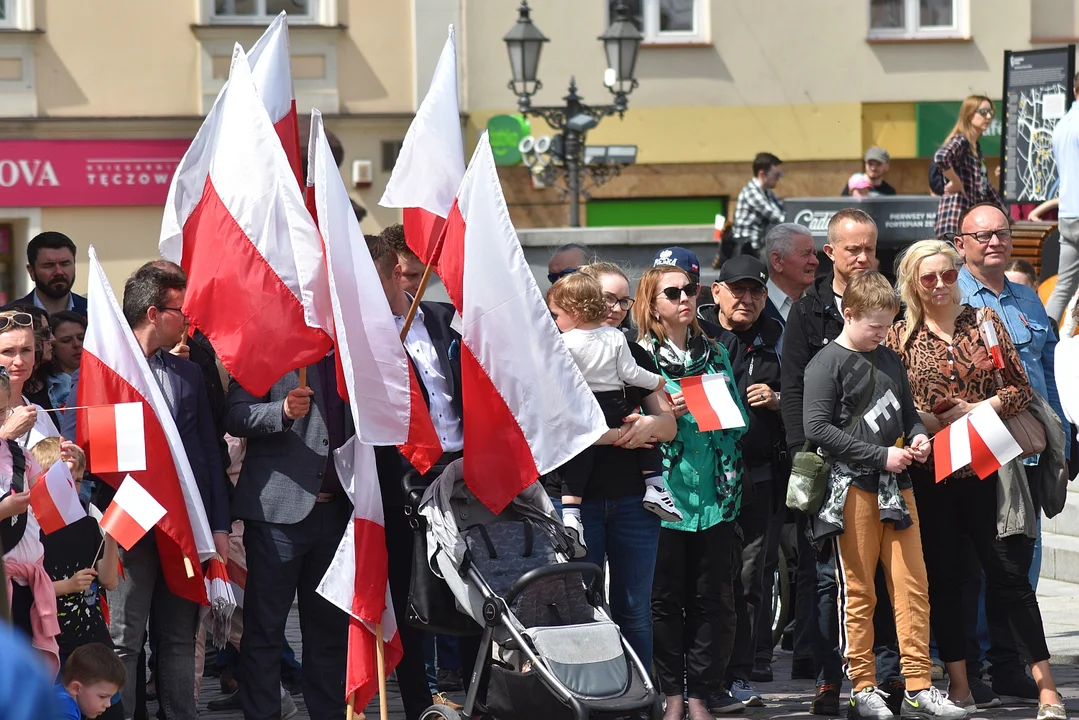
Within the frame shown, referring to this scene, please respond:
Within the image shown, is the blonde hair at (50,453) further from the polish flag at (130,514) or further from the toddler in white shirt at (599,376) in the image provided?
the toddler in white shirt at (599,376)

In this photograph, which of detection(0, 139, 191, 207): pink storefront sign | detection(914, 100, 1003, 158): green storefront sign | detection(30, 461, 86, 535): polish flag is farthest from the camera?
detection(914, 100, 1003, 158): green storefront sign

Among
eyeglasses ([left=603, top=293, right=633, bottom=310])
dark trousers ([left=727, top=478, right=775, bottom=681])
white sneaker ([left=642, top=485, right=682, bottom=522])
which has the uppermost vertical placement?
eyeglasses ([left=603, top=293, right=633, bottom=310])

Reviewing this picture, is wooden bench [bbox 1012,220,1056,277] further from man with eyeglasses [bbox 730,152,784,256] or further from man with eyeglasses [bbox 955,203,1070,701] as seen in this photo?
man with eyeglasses [bbox 955,203,1070,701]

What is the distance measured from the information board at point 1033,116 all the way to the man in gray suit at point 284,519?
9219 mm

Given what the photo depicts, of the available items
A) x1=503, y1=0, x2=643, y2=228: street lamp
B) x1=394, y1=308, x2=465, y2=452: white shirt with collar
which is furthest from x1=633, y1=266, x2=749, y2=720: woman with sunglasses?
x1=503, y1=0, x2=643, y2=228: street lamp

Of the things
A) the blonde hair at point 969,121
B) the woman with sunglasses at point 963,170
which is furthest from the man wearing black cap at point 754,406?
the blonde hair at point 969,121

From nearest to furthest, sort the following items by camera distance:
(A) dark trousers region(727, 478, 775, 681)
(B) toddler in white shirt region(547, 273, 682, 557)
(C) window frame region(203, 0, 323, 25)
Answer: (B) toddler in white shirt region(547, 273, 682, 557) < (A) dark trousers region(727, 478, 775, 681) < (C) window frame region(203, 0, 323, 25)

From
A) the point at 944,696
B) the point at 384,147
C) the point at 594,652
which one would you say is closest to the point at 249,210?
the point at 594,652

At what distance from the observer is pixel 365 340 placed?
598cm

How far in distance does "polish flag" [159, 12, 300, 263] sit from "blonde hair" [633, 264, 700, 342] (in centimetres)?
152

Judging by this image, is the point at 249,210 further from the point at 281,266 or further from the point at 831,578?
the point at 831,578

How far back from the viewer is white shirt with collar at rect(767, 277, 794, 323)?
8438 mm

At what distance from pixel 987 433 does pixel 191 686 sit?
10.6 ft

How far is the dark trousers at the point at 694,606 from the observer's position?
22.0 feet
